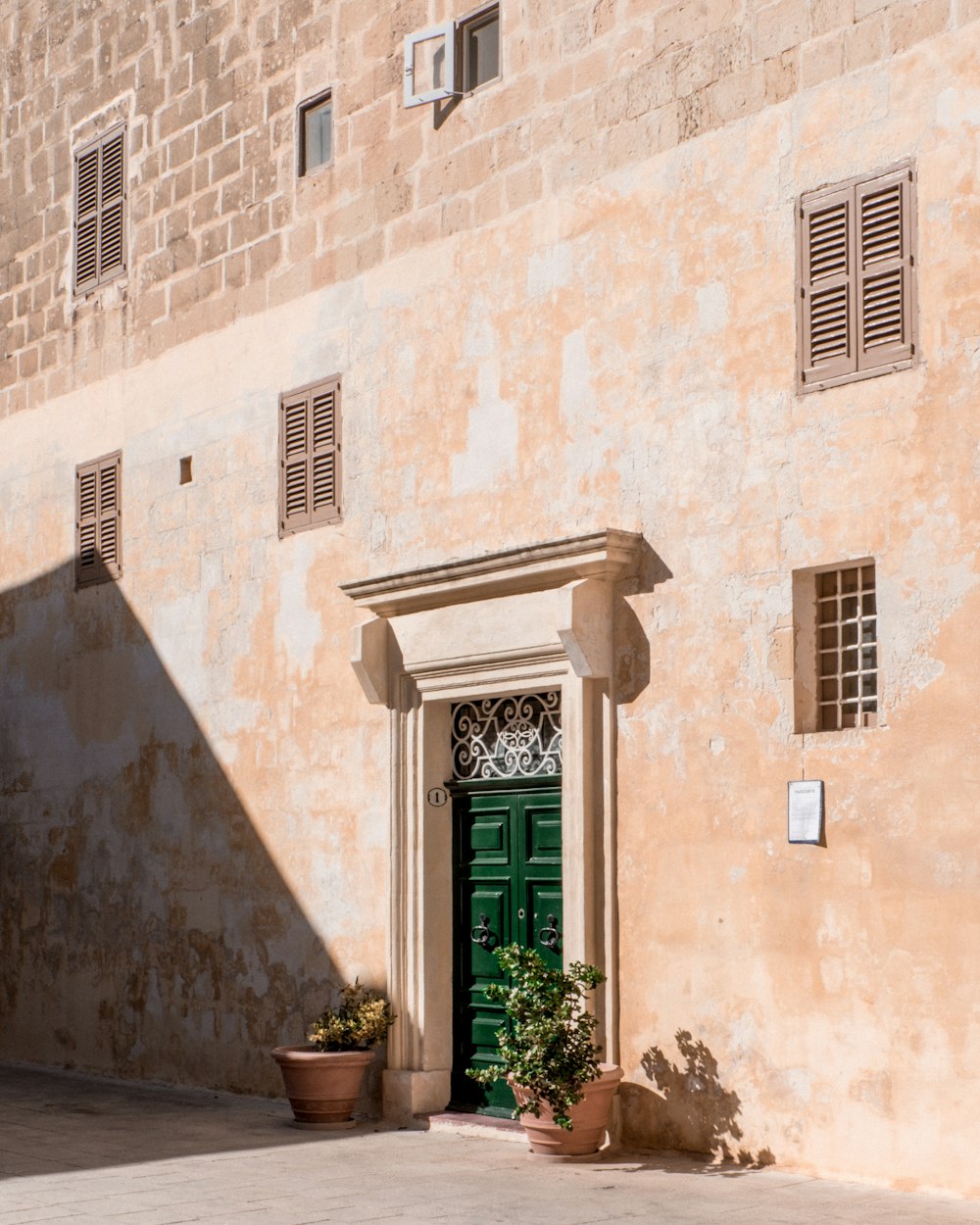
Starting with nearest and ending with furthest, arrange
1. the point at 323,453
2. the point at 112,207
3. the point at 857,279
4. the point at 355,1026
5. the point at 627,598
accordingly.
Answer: the point at 857,279, the point at 627,598, the point at 355,1026, the point at 323,453, the point at 112,207

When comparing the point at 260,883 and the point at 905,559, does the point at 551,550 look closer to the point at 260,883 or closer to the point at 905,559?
the point at 905,559

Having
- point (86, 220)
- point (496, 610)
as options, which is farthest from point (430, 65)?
point (86, 220)

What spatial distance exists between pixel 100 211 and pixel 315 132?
2.65 meters

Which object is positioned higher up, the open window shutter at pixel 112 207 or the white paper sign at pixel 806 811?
the open window shutter at pixel 112 207

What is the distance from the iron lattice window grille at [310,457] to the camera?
11.3 meters

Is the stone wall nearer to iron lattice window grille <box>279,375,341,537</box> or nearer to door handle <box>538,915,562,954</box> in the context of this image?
iron lattice window grille <box>279,375,341,537</box>

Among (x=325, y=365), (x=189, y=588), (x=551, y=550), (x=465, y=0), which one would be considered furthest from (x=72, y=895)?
(x=465, y=0)

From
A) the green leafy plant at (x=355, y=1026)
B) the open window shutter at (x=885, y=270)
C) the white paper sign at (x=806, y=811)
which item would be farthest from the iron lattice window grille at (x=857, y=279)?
the green leafy plant at (x=355, y=1026)

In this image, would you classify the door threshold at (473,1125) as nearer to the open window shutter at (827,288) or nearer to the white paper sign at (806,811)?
the white paper sign at (806,811)

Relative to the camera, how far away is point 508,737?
1026 cm

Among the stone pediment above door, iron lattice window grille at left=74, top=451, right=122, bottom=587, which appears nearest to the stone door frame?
the stone pediment above door

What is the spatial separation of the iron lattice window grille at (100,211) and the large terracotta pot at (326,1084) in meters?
6.14

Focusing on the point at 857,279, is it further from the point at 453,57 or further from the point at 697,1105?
the point at 697,1105

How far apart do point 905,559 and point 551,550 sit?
2001mm
